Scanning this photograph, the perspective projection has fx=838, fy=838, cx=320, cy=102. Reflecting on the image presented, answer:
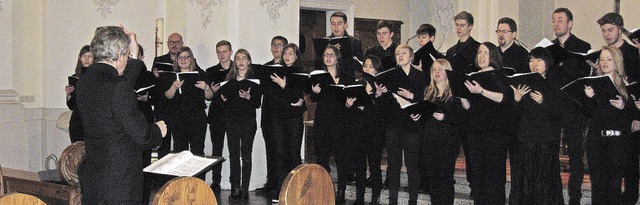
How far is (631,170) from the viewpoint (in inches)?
244

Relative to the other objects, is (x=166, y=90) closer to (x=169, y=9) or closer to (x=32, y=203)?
(x=169, y=9)

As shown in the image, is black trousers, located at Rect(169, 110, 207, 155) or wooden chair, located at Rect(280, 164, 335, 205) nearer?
wooden chair, located at Rect(280, 164, 335, 205)

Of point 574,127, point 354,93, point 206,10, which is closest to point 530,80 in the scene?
point 574,127

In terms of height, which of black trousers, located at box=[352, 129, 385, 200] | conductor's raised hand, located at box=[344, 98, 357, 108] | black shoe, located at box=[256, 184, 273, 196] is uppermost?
conductor's raised hand, located at box=[344, 98, 357, 108]

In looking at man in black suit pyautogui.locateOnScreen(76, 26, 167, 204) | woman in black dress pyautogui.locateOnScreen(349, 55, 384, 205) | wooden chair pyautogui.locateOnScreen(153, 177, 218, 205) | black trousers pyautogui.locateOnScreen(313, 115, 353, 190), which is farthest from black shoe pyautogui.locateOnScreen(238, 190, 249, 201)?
wooden chair pyautogui.locateOnScreen(153, 177, 218, 205)

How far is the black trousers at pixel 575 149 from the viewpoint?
252 inches

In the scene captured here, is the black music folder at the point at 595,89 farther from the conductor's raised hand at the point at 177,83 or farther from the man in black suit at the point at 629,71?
the conductor's raised hand at the point at 177,83

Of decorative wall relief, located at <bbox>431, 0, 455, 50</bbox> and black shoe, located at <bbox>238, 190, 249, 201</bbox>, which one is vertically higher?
decorative wall relief, located at <bbox>431, 0, 455, 50</bbox>

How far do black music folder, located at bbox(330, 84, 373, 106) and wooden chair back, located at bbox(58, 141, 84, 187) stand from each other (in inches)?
106

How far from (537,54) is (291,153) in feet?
8.65

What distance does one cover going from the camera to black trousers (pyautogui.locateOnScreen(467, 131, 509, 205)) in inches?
242

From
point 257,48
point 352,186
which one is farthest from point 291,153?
point 257,48

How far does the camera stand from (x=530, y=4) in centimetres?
1191

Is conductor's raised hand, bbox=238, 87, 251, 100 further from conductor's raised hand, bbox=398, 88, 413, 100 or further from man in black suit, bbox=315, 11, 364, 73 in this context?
conductor's raised hand, bbox=398, 88, 413, 100
